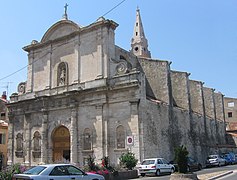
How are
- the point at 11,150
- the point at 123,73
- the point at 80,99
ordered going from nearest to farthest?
the point at 123,73
the point at 80,99
the point at 11,150

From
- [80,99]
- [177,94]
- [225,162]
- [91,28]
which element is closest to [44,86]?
[80,99]

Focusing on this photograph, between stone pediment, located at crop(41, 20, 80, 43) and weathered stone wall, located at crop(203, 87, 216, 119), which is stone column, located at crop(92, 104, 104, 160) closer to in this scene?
stone pediment, located at crop(41, 20, 80, 43)

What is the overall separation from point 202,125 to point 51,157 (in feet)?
55.8

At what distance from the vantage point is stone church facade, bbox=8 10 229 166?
23031 mm

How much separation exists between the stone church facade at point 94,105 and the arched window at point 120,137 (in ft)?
0.25

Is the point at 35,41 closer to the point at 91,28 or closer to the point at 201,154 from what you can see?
the point at 91,28

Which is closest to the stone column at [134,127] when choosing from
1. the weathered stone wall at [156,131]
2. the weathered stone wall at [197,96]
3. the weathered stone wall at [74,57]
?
the weathered stone wall at [156,131]

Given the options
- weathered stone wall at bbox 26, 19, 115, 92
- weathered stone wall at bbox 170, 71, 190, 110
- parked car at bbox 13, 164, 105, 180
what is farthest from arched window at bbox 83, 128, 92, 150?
parked car at bbox 13, 164, 105, 180

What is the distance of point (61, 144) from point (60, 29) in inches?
433

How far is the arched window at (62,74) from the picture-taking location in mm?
28087

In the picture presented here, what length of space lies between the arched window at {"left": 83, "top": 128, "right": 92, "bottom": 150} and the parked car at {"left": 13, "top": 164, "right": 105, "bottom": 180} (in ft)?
44.0

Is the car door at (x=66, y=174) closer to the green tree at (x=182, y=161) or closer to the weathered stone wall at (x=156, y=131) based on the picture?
the green tree at (x=182, y=161)

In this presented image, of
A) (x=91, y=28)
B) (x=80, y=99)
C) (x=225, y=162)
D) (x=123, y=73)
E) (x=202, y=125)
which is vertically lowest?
(x=225, y=162)

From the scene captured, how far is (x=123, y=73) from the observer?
24094mm
